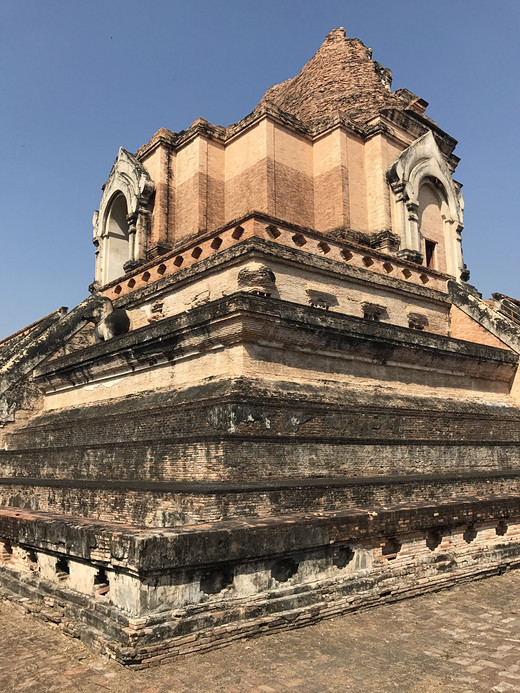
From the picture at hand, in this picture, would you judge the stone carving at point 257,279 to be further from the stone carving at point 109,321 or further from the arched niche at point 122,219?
the arched niche at point 122,219

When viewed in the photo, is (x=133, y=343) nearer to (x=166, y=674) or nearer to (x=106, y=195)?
(x=166, y=674)

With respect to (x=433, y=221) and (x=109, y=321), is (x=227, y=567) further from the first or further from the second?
(x=433, y=221)

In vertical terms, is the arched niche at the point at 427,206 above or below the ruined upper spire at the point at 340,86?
below

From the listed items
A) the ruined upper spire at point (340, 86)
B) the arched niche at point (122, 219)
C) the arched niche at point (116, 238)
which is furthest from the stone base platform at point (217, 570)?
the ruined upper spire at point (340, 86)

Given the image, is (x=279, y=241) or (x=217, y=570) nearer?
(x=217, y=570)

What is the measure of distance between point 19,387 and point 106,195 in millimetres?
7534

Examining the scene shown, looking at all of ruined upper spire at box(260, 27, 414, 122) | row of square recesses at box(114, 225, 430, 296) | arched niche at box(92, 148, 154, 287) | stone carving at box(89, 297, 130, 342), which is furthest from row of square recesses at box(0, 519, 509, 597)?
ruined upper spire at box(260, 27, 414, 122)

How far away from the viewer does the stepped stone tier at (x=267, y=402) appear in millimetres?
5754

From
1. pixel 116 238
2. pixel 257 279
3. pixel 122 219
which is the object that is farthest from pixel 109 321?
pixel 122 219

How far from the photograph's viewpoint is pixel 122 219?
18.2 m

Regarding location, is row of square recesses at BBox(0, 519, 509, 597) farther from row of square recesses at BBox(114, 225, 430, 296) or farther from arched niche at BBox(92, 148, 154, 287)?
→ arched niche at BBox(92, 148, 154, 287)

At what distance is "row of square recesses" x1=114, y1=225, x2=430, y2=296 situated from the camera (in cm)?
1146

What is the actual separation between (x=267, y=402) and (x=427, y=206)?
402 inches

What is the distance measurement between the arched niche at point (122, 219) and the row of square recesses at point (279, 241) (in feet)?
7.14
